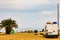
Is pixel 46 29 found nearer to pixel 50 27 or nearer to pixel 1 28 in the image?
pixel 50 27

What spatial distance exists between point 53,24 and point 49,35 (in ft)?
6.14

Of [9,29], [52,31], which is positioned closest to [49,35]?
[52,31]

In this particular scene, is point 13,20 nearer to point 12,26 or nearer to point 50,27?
point 12,26

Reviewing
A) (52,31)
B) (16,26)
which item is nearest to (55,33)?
(52,31)

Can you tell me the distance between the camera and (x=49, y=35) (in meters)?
29.3

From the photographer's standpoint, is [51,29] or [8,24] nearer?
[51,29]

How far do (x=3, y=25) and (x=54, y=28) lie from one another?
723 inches

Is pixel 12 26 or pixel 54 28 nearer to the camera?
pixel 54 28

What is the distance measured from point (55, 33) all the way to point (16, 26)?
684 inches

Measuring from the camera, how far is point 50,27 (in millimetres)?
28719

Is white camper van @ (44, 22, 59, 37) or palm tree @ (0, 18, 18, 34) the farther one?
palm tree @ (0, 18, 18, 34)

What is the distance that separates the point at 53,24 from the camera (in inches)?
1121

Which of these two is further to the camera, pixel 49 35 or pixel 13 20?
pixel 13 20

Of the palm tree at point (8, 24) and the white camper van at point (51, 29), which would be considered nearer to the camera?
the white camper van at point (51, 29)
